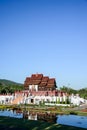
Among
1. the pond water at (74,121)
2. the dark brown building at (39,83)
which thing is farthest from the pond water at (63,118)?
the dark brown building at (39,83)

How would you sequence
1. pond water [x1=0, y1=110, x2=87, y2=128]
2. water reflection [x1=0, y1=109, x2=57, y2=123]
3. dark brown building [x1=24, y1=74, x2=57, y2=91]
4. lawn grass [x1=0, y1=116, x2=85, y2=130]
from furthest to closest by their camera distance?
dark brown building [x1=24, y1=74, x2=57, y2=91], water reflection [x1=0, y1=109, x2=57, y2=123], pond water [x1=0, y1=110, x2=87, y2=128], lawn grass [x1=0, y1=116, x2=85, y2=130]

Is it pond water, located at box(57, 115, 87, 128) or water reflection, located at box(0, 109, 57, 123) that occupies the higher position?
water reflection, located at box(0, 109, 57, 123)

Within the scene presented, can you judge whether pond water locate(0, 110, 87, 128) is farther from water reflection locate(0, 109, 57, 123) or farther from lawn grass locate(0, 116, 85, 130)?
lawn grass locate(0, 116, 85, 130)

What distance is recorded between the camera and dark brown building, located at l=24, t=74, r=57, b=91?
10706 centimetres

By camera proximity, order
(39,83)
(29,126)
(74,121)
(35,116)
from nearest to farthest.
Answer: (29,126) < (74,121) < (35,116) < (39,83)

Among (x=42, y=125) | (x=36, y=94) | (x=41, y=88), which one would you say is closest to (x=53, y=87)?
(x=41, y=88)

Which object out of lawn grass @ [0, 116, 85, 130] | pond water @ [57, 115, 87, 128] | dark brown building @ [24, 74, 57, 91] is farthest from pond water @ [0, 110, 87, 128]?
dark brown building @ [24, 74, 57, 91]

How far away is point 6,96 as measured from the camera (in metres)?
96.2

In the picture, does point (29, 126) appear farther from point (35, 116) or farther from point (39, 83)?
point (39, 83)

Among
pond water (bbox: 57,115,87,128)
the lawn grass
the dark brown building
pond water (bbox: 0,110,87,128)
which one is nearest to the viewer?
the lawn grass

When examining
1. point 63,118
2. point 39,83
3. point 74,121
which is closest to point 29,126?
point 74,121

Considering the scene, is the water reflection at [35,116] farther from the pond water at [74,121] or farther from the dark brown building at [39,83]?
the dark brown building at [39,83]

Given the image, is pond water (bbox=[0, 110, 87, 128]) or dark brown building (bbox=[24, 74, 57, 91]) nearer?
pond water (bbox=[0, 110, 87, 128])

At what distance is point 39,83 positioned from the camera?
359 ft
